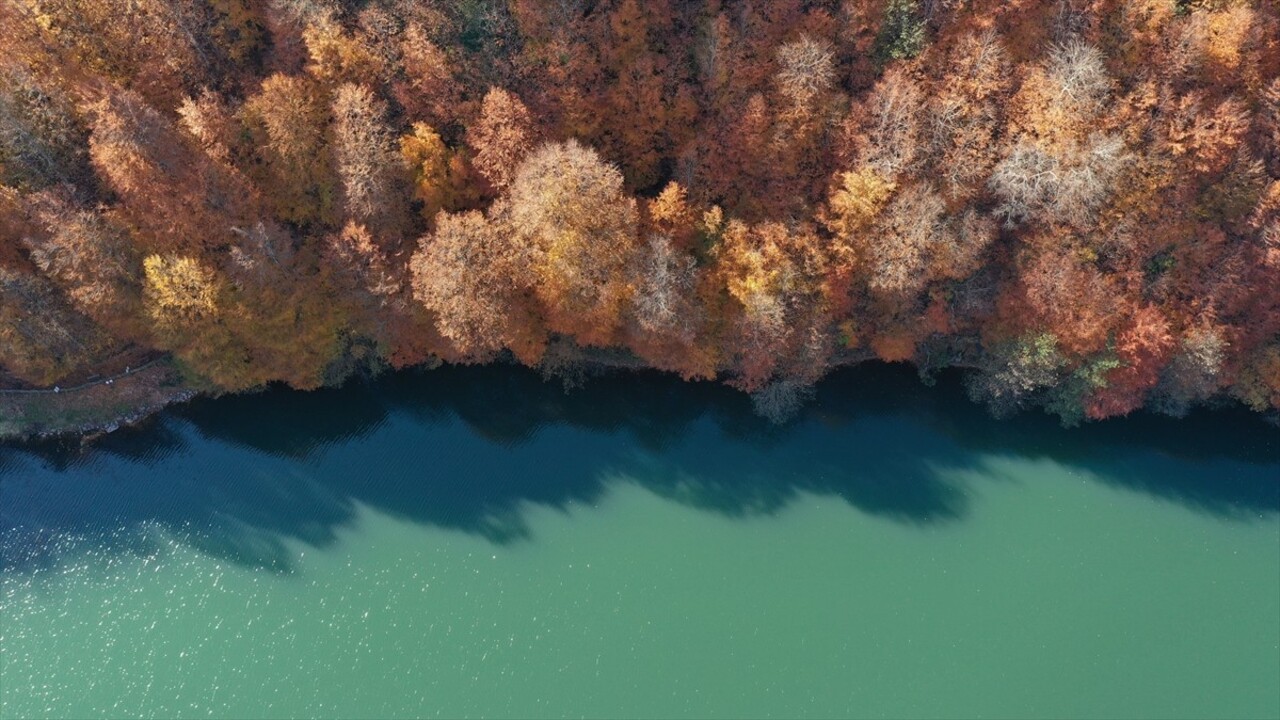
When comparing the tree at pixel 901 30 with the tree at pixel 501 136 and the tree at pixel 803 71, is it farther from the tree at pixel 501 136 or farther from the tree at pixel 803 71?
the tree at pixel 501 136

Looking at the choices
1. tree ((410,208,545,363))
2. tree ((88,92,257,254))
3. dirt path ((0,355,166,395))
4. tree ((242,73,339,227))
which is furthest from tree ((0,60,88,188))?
tree ((410,208,545,363))

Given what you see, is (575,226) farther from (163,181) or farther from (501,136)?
(163,181)

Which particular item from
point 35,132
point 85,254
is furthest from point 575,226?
point 35,132

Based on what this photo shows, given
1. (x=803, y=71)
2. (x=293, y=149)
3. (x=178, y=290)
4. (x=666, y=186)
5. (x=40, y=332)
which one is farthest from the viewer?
(x=666, y=186)

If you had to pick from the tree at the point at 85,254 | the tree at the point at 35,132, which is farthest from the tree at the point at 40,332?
the tree at the point at 35,132

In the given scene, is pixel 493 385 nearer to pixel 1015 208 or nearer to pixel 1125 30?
pixel 1015 208

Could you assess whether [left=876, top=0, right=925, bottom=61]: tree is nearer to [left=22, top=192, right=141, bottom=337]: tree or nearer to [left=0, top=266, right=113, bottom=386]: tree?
[left=22, top=192, right=141, bottom=337]: tree
